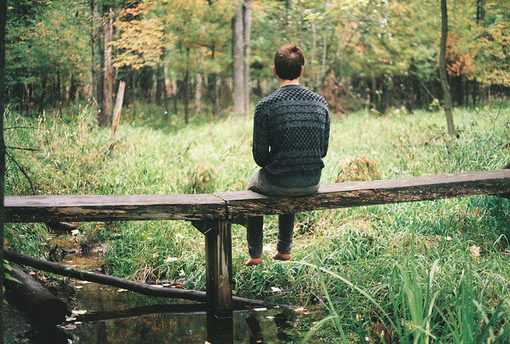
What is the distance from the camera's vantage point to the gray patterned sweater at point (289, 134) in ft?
10.6

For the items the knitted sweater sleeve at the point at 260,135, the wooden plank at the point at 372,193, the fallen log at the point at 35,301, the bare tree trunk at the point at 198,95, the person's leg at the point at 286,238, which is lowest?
the bare tree trunk at the point at 198,95

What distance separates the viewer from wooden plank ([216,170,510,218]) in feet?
10.8

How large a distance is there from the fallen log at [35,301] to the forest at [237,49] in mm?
4667

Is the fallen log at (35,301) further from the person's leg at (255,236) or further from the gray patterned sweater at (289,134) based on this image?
the gray patterned sweater at (289,134)

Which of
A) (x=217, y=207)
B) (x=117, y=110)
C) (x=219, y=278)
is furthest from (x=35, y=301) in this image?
(x=117, y=110)

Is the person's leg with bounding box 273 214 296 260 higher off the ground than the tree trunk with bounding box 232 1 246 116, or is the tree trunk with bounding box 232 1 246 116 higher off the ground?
the tree trunk with bounding box 232 1 246 116

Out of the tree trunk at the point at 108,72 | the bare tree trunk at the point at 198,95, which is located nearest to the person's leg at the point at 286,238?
the tree trunk at the point at 108,72

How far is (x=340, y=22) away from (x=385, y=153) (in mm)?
9539

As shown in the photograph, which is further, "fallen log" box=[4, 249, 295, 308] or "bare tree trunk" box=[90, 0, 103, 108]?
"bare tree trunk" box=[90, 0, 103, 108]

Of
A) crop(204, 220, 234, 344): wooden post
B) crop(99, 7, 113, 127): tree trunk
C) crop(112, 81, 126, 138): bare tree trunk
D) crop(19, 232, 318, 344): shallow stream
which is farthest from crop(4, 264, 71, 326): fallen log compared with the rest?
crop(99, 7, 113, 127): tree trunk

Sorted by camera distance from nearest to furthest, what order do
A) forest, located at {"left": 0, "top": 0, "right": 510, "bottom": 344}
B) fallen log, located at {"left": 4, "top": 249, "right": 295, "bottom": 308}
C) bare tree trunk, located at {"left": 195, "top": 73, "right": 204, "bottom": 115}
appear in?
forest, located at {"left": 0, "top": 0, "right": 510, "bottom": 344} < fallen log, located at {"left": 4, "top": 249, "right": 295, "bottom": 308} < bare tree trunk, located at {"left": 195, "top": 73, "right": 204, "bottom": 115}

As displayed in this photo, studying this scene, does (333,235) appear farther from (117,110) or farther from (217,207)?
(117,110)

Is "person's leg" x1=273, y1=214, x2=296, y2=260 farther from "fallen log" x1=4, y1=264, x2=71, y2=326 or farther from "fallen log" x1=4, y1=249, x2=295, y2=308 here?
"fallen log" x1=4, y1=264, x2=71, y2=326

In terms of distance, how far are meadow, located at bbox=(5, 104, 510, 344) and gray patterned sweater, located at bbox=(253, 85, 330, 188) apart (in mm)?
848
